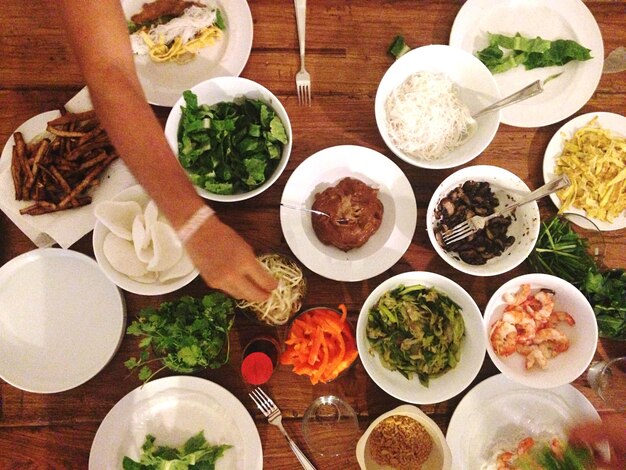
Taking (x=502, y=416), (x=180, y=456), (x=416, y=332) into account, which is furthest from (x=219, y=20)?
(x=502, y=416)

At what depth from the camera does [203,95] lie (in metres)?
1.82

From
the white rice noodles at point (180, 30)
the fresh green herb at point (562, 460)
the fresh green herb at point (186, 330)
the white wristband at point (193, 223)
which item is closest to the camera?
the white wristband at point (193, 223)

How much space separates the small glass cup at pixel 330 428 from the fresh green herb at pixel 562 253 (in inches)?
35.0

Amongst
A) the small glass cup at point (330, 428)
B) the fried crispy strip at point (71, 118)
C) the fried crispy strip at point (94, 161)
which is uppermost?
the fried crispy strip at point (71, 118)

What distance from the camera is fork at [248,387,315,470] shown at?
71.9 inches

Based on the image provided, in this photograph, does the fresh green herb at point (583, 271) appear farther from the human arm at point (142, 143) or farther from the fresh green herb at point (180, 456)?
the fresh green herb at point (180, 456)

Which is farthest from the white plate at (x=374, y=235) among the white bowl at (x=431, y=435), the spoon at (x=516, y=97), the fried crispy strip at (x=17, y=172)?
the fried crispy strip at (x=17, y=172)

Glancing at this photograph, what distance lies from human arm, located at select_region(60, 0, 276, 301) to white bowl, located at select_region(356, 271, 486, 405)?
1.84 feet

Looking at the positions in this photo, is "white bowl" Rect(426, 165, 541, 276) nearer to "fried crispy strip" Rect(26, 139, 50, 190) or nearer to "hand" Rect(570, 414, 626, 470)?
"hand" Rect(570, 414, 626, 470)

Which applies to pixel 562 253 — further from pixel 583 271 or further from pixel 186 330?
pixel 186 330

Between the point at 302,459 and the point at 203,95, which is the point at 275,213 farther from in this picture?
the point at 302,459

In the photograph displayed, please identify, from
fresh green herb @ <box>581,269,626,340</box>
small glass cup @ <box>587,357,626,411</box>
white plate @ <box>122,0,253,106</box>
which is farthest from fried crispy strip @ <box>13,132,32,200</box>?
small glass cup @ <box>587,357,626,411</box>

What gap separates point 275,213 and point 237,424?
773 mm

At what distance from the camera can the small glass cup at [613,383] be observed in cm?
186
